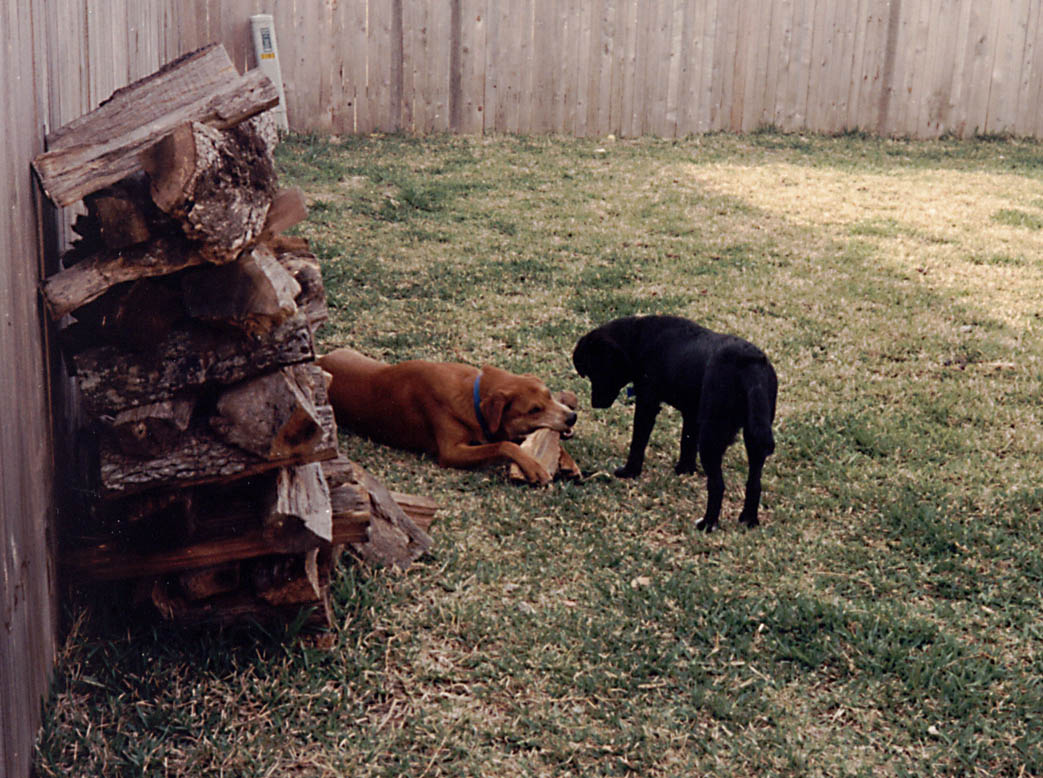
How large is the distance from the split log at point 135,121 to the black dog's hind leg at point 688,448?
2579 mm

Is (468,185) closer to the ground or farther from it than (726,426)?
farther from it

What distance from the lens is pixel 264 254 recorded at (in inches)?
122

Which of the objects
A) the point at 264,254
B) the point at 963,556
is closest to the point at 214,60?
the point at 264,254

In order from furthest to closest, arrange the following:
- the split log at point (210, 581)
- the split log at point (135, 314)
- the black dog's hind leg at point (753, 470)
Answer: the black dog's hind leg at point (753, 470) < the split log at point (210, 581) < the split log at point (135, 314)

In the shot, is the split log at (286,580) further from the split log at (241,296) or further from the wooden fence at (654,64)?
the wooden fence at (654,64)

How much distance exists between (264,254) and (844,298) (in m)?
5.25

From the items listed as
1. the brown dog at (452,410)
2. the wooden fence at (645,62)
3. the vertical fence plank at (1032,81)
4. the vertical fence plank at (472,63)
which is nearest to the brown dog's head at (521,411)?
the brown dog at (452,410)

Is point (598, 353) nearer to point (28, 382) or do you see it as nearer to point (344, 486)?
point (344, 486)

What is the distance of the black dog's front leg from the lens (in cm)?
471

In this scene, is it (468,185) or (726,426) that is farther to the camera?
(468,185)

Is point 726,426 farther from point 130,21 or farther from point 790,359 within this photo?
point 130,21

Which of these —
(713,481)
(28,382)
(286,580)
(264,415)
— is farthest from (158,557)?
(713,481)

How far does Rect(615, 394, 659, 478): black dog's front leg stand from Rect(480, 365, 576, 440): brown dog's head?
342 millimetres

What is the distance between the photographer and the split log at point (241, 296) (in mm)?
2803
